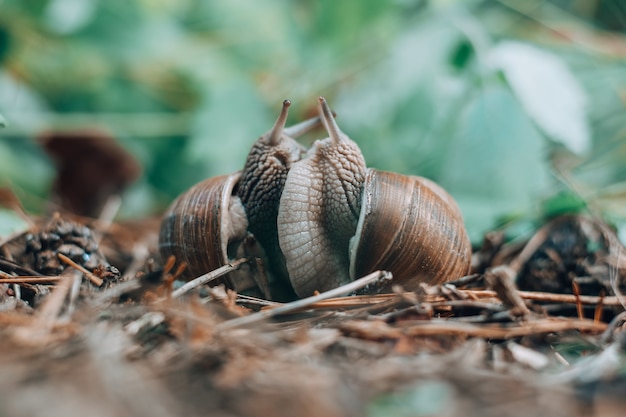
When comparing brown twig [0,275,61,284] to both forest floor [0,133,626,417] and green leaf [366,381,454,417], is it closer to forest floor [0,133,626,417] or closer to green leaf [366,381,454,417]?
forest floor [0,133,626,417]

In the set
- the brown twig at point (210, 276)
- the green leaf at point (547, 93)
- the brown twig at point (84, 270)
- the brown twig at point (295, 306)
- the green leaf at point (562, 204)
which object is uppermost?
the green leaf at point (547, 93)

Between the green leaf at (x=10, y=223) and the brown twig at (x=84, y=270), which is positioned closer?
the brown twig at (x=84, y=270)

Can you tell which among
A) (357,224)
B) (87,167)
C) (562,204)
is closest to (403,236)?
(357,224)

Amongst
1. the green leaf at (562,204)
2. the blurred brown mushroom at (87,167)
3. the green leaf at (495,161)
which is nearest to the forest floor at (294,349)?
the green leaf at (562,204)

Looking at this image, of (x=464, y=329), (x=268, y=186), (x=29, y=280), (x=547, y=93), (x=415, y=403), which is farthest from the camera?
(x=547, y=93)

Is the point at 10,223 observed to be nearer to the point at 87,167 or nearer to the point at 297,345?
the point at 297,345

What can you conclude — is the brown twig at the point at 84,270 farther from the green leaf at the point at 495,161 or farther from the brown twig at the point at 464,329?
the green leaf at the point at 495,161

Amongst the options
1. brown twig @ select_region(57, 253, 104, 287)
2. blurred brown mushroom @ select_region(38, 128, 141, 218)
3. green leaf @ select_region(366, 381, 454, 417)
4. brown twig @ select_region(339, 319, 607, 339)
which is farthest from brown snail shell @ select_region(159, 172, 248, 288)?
blurred brown mushroom @ select_region(38, 128, 141, 218)
